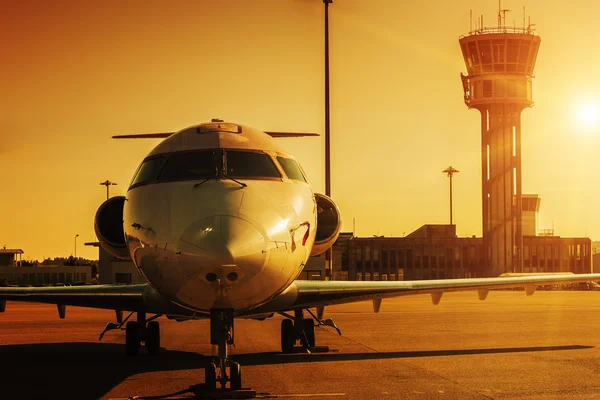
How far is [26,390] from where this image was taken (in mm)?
12797

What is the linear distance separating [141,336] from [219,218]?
25.8 feet

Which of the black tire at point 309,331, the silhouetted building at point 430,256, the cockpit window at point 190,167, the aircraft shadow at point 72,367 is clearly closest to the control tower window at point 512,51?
the silhouetted building at point 430,256

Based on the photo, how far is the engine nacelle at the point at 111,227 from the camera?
1588 cm

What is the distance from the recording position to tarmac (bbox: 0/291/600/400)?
12.4 m

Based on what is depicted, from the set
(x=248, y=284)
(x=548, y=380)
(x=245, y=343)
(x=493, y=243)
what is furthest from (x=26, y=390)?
(x=493, y=243)

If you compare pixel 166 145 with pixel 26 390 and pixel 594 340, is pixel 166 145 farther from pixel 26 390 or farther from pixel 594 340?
pixel 594 340

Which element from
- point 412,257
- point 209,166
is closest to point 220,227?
point 209,166

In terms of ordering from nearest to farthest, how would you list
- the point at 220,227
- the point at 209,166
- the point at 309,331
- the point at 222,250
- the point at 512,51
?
the point at 222,250 < the point at 220,227 < the point at 209,166 < the point at 309,331 < the point at 512,51

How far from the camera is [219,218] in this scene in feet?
35.6

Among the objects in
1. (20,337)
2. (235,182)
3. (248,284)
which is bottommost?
(20,337)

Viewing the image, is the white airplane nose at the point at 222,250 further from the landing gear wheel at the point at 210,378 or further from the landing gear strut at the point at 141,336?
the landing gear strut at the point at 141,336

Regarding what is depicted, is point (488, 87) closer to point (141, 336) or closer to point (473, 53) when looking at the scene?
point (473, 53)

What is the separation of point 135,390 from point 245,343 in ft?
26.4

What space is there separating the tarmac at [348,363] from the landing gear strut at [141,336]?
0.30 metres
